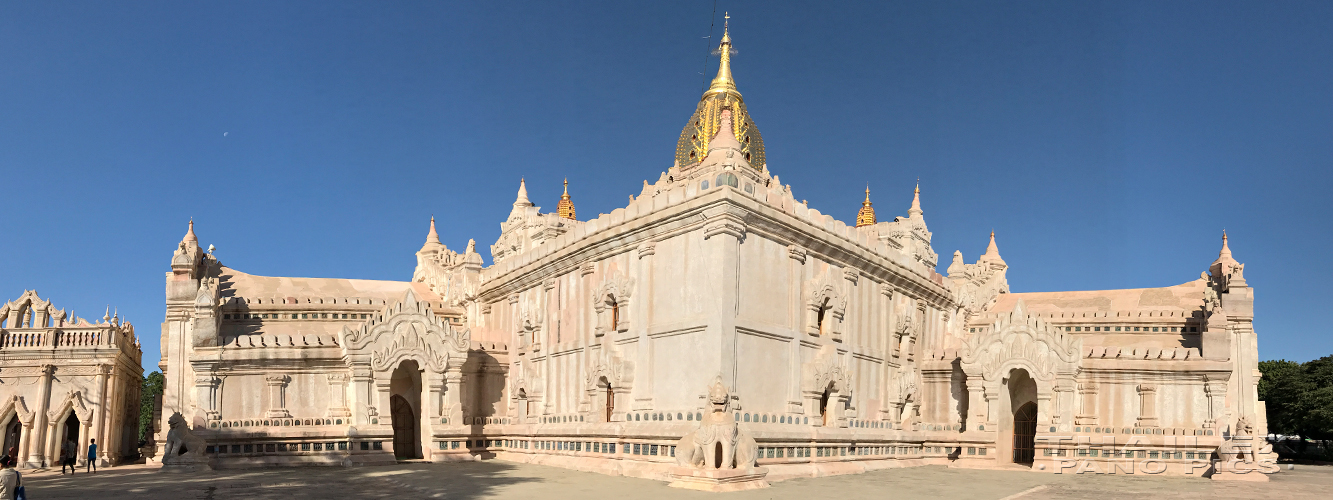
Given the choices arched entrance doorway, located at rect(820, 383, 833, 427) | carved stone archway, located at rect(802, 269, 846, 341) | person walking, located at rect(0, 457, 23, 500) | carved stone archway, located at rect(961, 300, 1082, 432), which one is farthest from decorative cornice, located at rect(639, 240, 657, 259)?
person walking, located at rect(0, 457, 23, 500)

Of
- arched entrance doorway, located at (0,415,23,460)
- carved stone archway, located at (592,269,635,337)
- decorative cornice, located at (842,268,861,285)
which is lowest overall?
arched entrance doorway, located at (0,415,23,460)

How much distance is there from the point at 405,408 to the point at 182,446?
26.3 ft

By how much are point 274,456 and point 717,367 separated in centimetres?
1582

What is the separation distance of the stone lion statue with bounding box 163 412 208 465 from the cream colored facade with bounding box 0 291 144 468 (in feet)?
32.9

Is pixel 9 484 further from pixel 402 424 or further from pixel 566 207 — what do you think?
pixel 566 207

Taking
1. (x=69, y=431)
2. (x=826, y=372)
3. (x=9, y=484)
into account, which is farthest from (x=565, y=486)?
(x=69, y=431)

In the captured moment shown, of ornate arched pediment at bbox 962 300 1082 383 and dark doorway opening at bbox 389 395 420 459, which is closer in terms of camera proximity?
ornate arched pediment at bbox 962 300 1082 383

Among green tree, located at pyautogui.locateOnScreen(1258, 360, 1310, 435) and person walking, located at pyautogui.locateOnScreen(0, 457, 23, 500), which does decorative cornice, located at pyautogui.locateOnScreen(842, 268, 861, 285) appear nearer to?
person walking, located at pyautogui.locateOnScreen(0, 457, 23, 500)

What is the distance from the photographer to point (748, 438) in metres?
23.5

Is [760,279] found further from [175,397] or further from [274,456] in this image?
[175,397]

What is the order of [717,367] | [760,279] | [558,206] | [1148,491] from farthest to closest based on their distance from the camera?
[558,206], [760,279], [717,367], [1148,491]

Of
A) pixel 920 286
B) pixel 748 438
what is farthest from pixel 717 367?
pixel 920 286

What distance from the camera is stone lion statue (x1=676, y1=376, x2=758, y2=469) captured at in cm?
2280

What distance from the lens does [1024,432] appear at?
34.4 m
